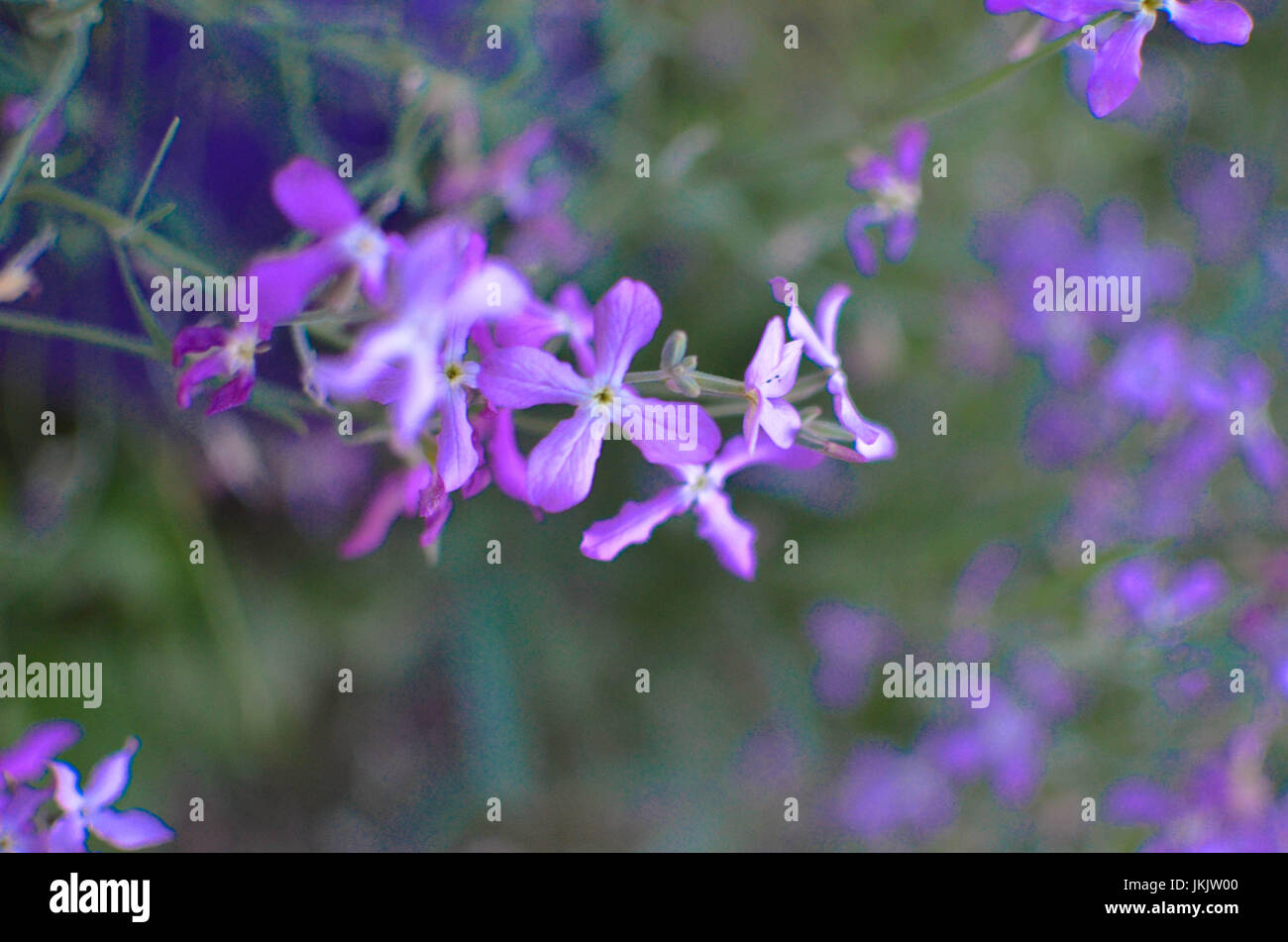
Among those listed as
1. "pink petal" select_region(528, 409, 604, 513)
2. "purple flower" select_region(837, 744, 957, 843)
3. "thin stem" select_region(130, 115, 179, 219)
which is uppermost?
"thin stem" select_region(130, 115, 179, 219)

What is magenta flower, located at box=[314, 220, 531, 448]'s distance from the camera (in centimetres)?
49

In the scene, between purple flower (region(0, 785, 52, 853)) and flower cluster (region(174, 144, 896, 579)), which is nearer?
flower cluster (region(174, 144, 896, 579))

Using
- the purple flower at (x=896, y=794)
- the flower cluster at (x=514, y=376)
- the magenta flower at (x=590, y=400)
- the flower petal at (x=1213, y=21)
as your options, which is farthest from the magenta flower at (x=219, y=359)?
the purple flower at (x=896, y=794)

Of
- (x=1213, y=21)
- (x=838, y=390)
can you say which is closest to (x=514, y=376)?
(x=838, y=390)

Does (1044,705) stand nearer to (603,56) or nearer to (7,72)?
(603,56)

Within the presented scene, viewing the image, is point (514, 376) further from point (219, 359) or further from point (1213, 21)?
point (1213, 21)

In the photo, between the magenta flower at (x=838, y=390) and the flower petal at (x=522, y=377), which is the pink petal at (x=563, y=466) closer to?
the flower petal at (x=522, y=377)

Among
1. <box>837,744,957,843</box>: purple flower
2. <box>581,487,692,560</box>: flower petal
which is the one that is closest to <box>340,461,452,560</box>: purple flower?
<box>581,487,692,560</box>: flower petal

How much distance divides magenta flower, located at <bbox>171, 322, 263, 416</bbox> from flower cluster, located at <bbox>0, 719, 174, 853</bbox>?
1.08 ft

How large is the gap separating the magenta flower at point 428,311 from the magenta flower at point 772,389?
19cm

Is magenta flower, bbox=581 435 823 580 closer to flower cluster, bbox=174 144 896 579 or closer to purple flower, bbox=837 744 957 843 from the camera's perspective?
flower cluster, bbox=174 144 896 579

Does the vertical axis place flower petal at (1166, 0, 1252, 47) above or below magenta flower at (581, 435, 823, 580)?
above

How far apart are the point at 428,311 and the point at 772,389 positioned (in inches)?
→ 11.2

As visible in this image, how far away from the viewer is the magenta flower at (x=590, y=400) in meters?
0.68
